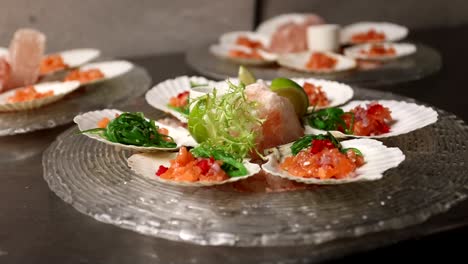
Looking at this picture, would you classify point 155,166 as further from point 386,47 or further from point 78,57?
point 386,47

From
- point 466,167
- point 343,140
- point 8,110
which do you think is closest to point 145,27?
point 8,110

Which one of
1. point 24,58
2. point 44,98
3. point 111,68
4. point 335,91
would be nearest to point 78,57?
point 111,68

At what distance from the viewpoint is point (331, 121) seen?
5.46ft

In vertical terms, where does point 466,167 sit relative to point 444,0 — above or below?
above

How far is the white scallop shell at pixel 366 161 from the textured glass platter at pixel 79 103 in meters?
0.65

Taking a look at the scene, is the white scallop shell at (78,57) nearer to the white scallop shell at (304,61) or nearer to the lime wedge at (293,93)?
the white scallop shell at (304,61)

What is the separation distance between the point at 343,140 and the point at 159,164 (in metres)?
0.40

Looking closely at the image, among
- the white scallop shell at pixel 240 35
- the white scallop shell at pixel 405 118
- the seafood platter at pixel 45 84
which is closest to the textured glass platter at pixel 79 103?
the seafood platter at pixel 45 84

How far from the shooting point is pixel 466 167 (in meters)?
1.42

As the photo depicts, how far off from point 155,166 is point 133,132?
0.40ft

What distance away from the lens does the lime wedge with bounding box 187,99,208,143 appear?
1515 mm

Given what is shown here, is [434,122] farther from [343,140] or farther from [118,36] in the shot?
[118,36]

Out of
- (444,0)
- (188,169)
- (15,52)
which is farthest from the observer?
(444,0)

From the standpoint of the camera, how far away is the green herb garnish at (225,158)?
136cm
